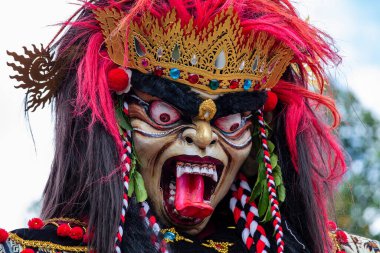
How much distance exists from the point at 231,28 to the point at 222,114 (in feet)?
0.93

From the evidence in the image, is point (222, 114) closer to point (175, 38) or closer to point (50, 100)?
point (175, 38)

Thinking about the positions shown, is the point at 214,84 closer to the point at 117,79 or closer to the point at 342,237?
the point at 117,79

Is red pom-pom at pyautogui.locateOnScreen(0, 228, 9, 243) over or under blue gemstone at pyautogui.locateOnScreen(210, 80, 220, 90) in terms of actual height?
under

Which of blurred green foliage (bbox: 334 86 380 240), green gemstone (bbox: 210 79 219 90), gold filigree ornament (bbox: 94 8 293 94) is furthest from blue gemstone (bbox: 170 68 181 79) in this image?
blurred green foliage (bbox: 334 86 380 240)

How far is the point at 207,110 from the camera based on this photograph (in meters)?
3.16

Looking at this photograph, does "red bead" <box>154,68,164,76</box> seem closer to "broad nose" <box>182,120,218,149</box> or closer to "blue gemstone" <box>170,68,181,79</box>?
"blue gemstone" <box>170,68,181,79</box>

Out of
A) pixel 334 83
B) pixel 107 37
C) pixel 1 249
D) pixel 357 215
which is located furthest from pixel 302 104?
pixel 357 215

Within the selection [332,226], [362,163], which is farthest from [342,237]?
[362,163]

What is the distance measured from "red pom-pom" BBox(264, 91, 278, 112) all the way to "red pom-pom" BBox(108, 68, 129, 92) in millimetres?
520

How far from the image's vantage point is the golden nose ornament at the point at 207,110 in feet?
10.3

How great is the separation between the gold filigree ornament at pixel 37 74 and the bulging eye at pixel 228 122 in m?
0.55

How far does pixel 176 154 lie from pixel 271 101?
0.42 m

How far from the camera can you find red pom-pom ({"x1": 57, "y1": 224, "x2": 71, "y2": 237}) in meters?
3.04

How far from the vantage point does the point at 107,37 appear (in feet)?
10.3
